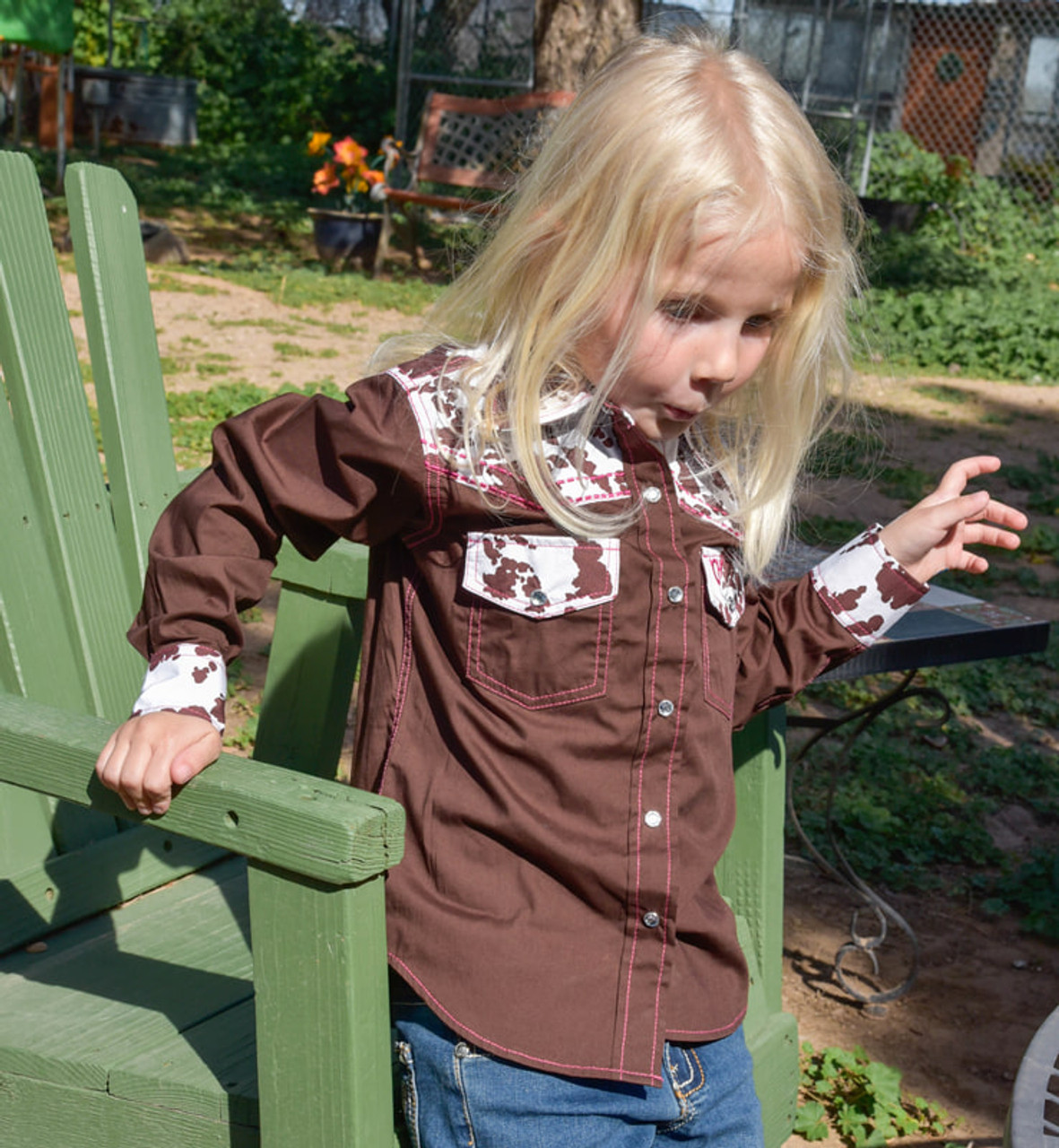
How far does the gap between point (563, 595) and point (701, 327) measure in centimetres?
32

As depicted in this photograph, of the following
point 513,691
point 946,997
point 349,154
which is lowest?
point 946,997

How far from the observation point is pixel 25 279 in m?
1.98

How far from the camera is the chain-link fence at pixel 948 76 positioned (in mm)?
14445

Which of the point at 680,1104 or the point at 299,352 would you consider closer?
the point at 680,1104

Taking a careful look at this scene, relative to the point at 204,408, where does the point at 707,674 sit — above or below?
above

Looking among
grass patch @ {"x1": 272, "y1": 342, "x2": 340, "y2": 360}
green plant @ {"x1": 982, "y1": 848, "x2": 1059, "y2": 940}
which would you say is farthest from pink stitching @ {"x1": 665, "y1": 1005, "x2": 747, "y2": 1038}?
grass patch @ {"x1": 272, "y1": 342, "x2": 340, "y2": 360}

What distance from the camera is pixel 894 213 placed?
12336mm

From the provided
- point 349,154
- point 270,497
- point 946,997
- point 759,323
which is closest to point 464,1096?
point 270,497

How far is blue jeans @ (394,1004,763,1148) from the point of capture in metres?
1.43

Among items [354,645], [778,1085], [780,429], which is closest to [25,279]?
[354,645]

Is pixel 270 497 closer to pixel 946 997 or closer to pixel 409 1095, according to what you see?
pixel 409 1095

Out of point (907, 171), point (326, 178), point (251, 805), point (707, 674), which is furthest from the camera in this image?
point (907, 171)

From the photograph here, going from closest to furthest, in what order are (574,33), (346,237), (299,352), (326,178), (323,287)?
(299,352), (574,33), (323,287), (326,178), (346,237)

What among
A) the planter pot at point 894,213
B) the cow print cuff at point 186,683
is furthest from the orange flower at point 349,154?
the cow print cuff at point 186,683
